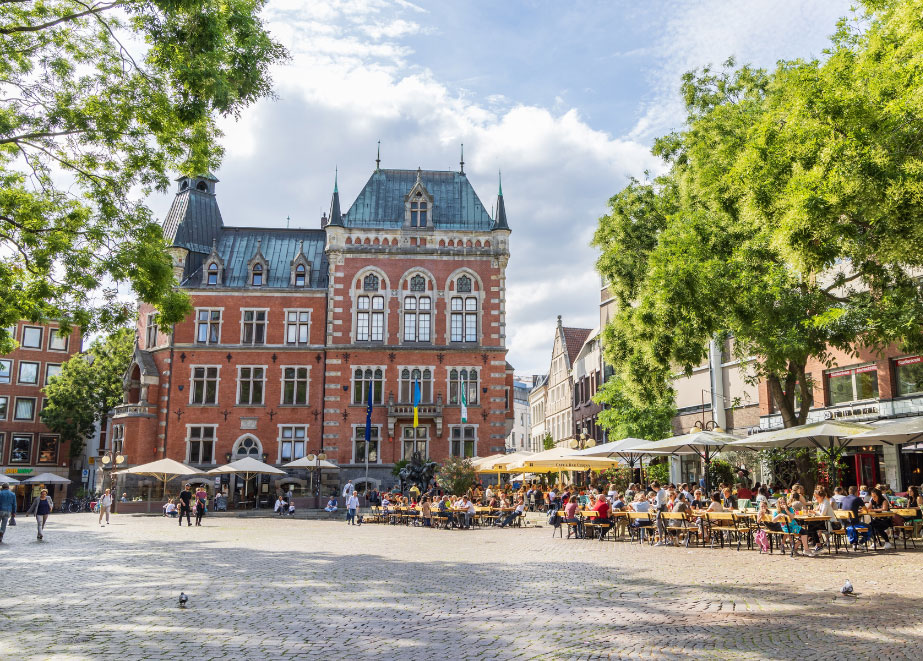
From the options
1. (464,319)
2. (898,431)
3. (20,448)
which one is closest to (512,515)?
(898,431)

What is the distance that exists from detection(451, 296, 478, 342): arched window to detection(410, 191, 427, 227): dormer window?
17.8 feet

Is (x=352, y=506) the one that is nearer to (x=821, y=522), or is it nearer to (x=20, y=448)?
(x=821, y=522)

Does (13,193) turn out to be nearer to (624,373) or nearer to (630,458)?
(624,373)

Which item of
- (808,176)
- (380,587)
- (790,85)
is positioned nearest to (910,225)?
(808,176)

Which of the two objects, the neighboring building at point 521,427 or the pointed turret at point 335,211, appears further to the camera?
the neighboring building at point 521,427

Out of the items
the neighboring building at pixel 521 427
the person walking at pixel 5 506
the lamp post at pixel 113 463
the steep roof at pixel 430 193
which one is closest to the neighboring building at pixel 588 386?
the steep roof at pixel 430 193

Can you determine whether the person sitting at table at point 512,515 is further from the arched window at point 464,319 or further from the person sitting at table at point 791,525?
the arched window at point 464,319

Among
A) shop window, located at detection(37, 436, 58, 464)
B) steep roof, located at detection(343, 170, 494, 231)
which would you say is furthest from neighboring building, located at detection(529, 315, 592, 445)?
shop window, located at detection(37, 436, 58, 464)

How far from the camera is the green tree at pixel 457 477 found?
35.7 m

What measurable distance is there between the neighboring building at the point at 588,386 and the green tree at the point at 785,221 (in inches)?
1037

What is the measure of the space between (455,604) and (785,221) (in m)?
9.24

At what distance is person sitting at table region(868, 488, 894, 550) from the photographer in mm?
17777

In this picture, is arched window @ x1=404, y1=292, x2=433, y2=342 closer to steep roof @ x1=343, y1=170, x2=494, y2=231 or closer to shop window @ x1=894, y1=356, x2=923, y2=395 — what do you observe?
steep roof @ x1=343, y1=170, x2=494, y2=231

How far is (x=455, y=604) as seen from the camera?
35.3 ft
